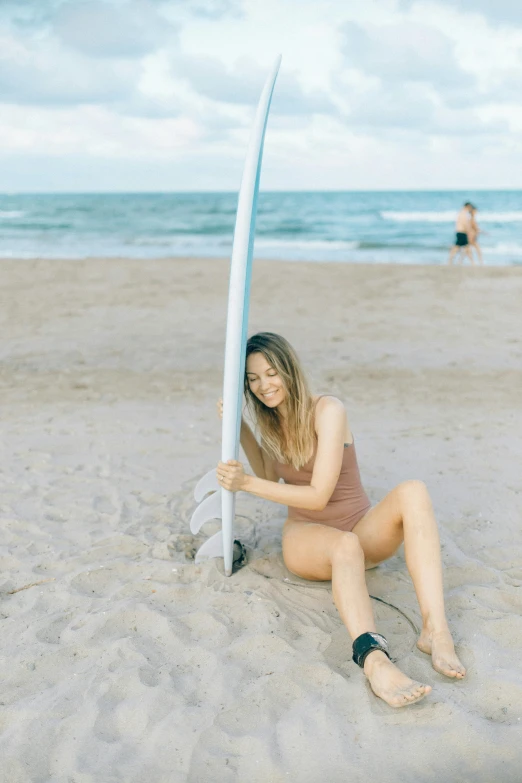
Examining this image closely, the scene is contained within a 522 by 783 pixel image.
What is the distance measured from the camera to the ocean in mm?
19359

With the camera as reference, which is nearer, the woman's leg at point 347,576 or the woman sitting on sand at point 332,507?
the woman's leg at point 347,576

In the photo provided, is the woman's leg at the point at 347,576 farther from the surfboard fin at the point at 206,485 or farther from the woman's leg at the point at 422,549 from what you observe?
the surfboard fin at the point at 206,485

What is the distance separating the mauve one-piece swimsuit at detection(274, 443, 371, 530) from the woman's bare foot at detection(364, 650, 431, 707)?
682 millimetres

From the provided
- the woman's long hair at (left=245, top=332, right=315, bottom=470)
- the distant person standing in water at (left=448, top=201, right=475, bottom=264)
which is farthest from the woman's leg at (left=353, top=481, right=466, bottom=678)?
the distant person standing in water at (left=448, top=201, right=475, bottom=264)

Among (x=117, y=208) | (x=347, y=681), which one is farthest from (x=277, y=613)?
(x=117, y=208)

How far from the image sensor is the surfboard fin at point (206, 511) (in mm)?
3263

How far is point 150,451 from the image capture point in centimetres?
485

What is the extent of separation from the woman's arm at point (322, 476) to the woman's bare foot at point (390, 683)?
0.62 metres

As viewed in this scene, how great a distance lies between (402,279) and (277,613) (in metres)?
9.51

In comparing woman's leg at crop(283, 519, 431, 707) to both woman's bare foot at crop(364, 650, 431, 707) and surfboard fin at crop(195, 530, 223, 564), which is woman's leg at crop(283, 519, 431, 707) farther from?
surfboard fin at crop(195, 530, 223, 564)

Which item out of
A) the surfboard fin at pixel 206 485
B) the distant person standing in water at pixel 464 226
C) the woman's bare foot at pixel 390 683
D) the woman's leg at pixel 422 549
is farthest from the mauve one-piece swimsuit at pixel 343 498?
the distant person standing in water at pixel 464 226

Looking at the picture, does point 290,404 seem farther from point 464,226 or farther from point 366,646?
point 464,226

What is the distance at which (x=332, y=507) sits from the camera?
121 inches

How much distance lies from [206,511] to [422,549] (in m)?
1.01
